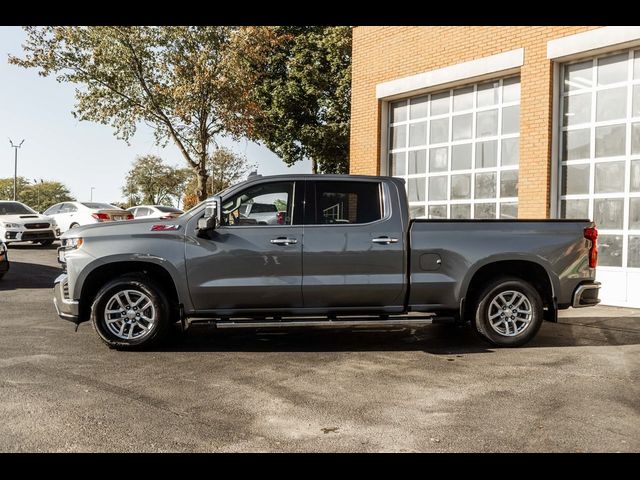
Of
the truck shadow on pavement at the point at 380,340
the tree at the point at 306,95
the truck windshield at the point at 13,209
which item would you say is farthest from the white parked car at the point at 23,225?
the truck shadow on pavement at the point at 380,340

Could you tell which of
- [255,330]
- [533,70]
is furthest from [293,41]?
[255,330]

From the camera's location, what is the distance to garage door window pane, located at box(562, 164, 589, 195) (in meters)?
11.3

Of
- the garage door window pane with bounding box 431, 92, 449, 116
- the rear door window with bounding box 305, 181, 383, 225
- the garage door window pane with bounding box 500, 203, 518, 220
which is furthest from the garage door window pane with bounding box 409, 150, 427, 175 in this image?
the rear door window with bounding box 305, 181, 383, 225

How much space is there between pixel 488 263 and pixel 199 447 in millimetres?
4283

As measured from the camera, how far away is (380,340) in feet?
25.4

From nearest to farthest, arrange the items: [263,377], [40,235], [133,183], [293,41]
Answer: [263,377] → [40,235] → [293,41] → [133,183]

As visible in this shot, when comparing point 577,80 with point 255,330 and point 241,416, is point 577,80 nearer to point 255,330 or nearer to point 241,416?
point 255,330

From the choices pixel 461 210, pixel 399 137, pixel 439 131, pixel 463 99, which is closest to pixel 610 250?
pixel 461 210

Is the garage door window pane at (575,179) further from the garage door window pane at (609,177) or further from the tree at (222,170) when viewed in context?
the tree at (222,170)

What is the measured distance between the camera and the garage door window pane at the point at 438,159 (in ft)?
44.6

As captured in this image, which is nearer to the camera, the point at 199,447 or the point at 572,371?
the point at 199,447

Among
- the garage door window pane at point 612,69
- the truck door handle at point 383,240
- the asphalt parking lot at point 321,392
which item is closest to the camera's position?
the asphalt parking lot at point 321,392

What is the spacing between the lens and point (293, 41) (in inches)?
1298

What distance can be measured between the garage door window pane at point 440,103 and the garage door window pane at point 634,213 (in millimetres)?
4467
